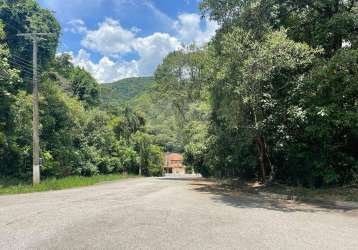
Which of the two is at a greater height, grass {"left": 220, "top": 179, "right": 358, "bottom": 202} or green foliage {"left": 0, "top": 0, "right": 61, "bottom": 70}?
green foliage {"left": 0, "top": 0, "right": 61, "bottom": 70}

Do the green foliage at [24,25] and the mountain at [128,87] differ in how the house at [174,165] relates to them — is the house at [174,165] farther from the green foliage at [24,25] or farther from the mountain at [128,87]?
the green foliage at [24,25]

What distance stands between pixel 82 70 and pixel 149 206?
48.3 metres

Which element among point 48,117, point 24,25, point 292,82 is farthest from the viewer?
point 24,25

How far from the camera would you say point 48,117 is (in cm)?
2994

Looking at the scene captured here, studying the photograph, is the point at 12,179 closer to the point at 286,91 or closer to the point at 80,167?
the point at 80,167

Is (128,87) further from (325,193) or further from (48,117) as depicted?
(325,193)

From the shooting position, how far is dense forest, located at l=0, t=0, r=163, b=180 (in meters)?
25.7

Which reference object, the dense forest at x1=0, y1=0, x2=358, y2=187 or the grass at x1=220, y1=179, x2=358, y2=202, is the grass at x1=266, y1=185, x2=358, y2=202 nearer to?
the grass at x1=220, y1=179, x2=358, y2=202

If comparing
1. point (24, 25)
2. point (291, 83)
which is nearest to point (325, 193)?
point (291, 83)

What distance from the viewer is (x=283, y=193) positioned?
17.7 meters

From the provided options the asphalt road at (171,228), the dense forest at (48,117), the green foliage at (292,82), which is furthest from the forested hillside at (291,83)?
the dense forest at (48,117)

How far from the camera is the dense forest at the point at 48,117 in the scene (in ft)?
84.2

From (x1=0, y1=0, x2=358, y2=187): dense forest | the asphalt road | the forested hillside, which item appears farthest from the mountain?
the asphalt road

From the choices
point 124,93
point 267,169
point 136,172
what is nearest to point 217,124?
point 267,169
